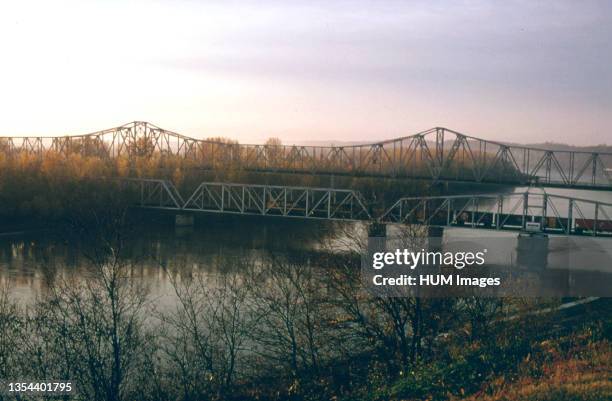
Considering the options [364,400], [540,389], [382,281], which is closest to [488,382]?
[540,389]

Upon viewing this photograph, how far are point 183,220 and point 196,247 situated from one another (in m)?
7.78

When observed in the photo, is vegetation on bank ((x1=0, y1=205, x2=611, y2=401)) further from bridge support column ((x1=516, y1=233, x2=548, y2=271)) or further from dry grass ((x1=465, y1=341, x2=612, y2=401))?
bridge support column ((x1=516, y1=233, x2=548, y2=271))

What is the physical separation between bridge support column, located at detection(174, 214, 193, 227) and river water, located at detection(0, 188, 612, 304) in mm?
417

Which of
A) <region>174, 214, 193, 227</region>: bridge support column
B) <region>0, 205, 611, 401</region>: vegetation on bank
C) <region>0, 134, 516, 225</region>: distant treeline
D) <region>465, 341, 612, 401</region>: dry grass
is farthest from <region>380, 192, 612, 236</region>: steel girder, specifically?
<region>465, 341, 612, 401</region>: dry grass

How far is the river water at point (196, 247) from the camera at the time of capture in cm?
1775

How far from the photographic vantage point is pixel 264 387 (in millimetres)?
9602

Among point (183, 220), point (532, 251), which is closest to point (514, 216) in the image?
point (532, 251)

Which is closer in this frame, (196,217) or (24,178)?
(24,178)

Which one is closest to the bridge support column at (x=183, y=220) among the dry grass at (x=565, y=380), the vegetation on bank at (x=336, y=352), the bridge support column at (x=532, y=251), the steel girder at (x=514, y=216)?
the steel girder at (x=514, y=216)

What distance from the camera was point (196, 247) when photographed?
26.5 meters

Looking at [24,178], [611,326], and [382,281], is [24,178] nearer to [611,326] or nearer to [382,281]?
[382,281]

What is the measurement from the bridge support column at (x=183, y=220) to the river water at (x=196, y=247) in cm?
42

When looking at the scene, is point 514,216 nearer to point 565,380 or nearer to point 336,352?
point 336,352

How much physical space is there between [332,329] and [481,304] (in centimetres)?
242
